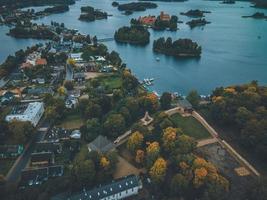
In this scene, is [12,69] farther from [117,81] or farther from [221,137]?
[221,137]

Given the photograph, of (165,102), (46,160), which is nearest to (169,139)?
(165,102)

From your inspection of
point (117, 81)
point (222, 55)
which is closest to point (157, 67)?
point (117, 81)

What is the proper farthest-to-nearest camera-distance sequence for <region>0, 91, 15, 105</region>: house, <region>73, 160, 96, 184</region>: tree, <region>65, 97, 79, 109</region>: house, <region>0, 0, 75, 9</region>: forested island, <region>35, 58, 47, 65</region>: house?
<region>0, 0, 75, 9</region>: forested island, <region>35, 58, 47, 65</region>: house, <region>0, 91, 15, 105</region>: house, <region>65, 97, 79, 109</region>: house, <region>73, 160, 96, 184</region>: tree

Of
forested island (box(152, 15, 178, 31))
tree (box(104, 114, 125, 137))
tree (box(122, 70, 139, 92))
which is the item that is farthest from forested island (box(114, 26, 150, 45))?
tree (box(104, 114, 125, 137))

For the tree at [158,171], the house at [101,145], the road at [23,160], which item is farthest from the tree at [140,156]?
the road at [23,160]

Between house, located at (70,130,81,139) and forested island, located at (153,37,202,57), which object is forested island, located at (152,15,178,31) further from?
house, located at (70,130,81,139)
